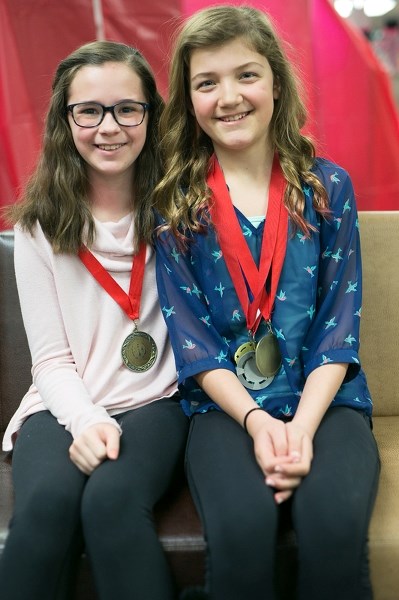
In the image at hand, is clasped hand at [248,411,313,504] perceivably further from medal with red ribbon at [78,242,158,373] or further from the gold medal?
medal with red ribbon at [78,242,158,373]

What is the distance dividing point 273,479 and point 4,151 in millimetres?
1593

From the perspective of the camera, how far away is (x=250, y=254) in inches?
68.4

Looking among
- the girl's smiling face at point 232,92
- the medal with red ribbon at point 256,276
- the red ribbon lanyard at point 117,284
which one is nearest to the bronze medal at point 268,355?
the medal with red ribbon at point 256,276

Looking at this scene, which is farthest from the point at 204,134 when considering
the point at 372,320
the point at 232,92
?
the point at 372,320

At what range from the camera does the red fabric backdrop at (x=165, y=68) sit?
2598mm

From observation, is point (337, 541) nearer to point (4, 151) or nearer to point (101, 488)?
point (101, 488)

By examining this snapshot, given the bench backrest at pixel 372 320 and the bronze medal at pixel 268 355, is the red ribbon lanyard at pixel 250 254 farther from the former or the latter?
the bench backrest at pixel 372 320

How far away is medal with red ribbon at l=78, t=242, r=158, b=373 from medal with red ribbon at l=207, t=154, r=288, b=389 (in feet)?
0.67

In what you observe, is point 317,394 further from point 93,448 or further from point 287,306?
point 93,448

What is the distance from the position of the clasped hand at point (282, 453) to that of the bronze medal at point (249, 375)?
168mm

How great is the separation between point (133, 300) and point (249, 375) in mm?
309

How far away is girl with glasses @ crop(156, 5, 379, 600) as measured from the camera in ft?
5.55

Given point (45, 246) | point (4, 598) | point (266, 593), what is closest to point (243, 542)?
point (266, 593)

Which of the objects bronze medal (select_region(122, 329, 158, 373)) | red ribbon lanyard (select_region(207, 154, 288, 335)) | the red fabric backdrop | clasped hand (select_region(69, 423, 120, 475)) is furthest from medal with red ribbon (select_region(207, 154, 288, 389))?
the red fabric backdrop
